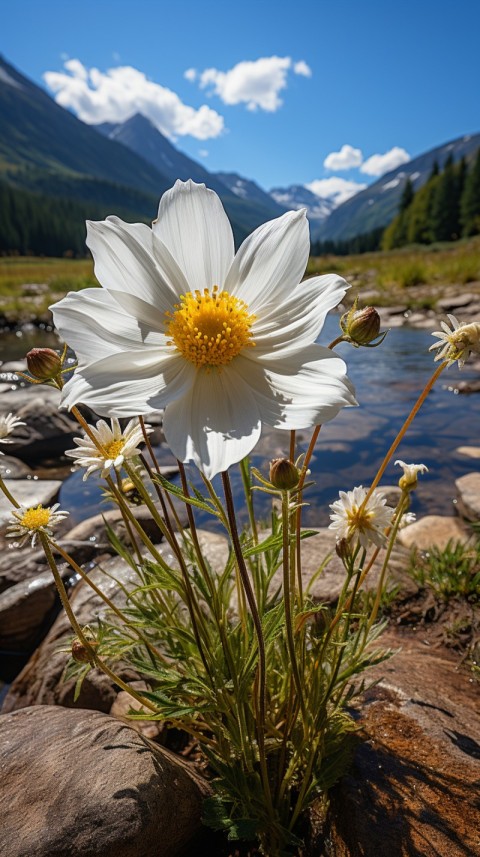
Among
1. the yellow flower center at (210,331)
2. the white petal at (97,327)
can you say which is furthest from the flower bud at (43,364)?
the yellow flower center at (210,331)

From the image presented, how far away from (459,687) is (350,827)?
3.01 ft

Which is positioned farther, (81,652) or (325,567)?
(325,567)

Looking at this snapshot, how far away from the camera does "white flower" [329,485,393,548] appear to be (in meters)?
1.48

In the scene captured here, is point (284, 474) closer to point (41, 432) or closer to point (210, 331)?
point (210, 331)

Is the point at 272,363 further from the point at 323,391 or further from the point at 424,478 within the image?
the point at 424,478

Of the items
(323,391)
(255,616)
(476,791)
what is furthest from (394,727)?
(323,391)

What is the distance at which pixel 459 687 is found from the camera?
89.2 inches

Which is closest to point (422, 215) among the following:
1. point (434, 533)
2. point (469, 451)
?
point (469, 451)

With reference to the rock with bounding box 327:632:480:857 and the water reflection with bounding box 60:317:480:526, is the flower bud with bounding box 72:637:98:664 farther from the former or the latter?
the water reflection with bounding box 60:317:480:526

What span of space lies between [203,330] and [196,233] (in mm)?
297

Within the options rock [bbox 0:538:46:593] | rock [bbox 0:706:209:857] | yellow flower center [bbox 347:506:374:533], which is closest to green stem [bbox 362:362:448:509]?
yellow flower center [bbox 347:506:374:533]

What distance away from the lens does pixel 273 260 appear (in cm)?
131

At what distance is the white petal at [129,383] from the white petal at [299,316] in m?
0.21

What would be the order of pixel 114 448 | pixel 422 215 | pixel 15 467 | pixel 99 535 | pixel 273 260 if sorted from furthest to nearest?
pixel 422 215 < pixel 15 467 < pixel 99 535 < pixel 114 448 < pixel 273 260
